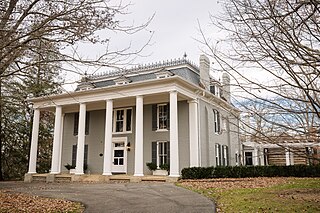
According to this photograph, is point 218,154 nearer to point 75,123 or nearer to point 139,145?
point 139,145

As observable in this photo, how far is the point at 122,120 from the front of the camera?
22.2 m

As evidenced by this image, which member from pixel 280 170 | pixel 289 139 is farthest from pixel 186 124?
pixel 289 139

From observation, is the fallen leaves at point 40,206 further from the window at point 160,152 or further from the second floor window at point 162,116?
the second floor window at point 162,116

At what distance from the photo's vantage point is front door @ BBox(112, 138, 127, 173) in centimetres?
2141

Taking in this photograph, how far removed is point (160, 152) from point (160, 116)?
242cm

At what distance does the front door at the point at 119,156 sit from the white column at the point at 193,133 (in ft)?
17.0

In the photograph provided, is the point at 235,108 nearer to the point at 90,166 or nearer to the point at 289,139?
the point at 289,139

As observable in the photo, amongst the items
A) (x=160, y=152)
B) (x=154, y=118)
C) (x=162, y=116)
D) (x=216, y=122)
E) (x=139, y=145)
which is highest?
(x=162, y=116)

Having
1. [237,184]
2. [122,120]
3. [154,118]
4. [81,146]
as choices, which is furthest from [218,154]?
[81,146]

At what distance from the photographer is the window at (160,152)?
19.9 metres

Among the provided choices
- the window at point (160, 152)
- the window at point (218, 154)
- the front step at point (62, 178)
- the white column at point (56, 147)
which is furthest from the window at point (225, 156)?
the white column at point (56, 147)

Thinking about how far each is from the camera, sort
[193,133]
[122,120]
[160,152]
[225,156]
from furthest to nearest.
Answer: [225,156]
[122,120]
[160,152]
[193,133]

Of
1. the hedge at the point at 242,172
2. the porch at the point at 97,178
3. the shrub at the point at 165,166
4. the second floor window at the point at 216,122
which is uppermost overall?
the second floor window at the point at 216,122

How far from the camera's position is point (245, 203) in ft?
26.9
